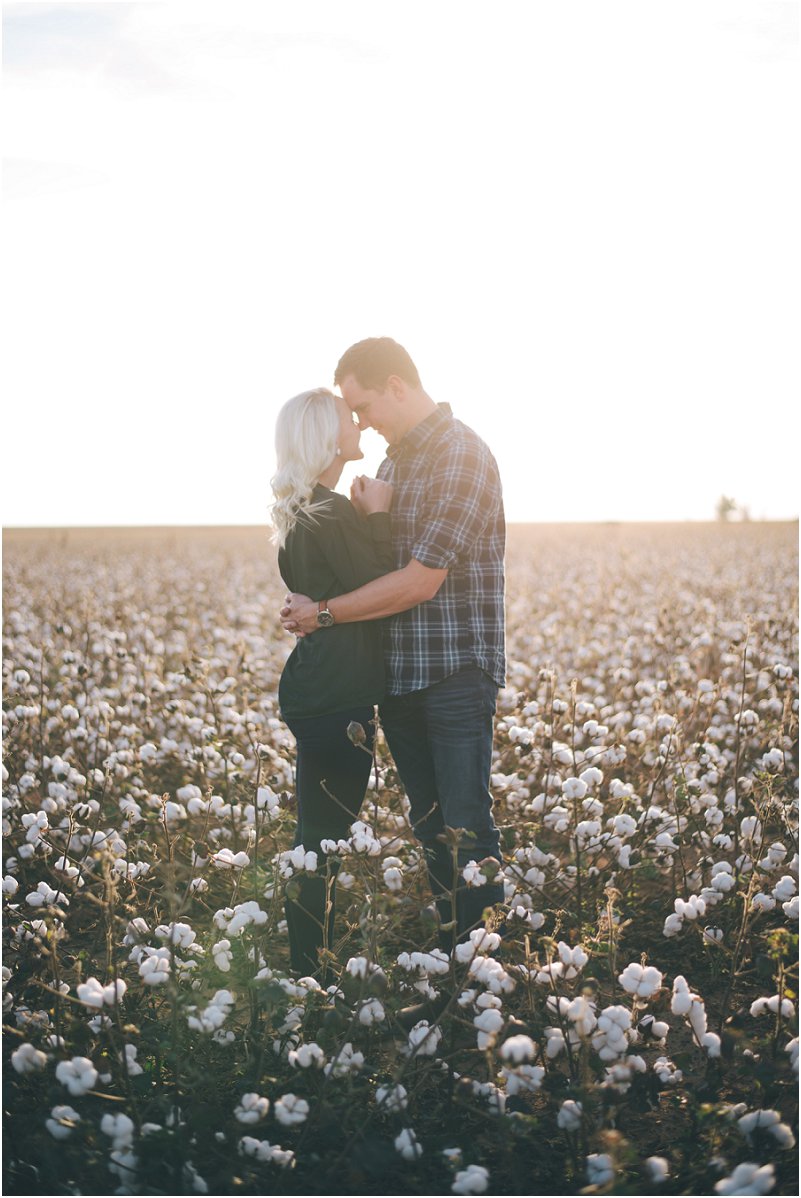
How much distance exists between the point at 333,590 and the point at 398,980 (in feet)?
4.96

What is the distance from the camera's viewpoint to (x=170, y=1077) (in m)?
3.34

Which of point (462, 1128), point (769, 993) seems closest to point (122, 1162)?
point (462, 1128)

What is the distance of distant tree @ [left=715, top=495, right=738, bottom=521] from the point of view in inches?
3418

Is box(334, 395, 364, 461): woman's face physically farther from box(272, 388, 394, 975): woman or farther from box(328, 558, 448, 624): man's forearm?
box(328, 558, 448, 624): man's forearm

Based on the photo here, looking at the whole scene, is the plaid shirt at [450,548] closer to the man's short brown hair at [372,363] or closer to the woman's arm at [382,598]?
the woman's arm at [382,598]

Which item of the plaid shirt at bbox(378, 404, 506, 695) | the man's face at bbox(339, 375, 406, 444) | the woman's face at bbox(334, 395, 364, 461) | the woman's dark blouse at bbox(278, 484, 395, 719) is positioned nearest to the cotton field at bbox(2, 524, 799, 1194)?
the woman's dark blouse at bbox(278, 484, 395, 719)

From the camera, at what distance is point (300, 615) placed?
143 inches

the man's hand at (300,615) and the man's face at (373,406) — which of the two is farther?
the man's face at (373,406)

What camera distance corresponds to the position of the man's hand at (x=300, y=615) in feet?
11.9

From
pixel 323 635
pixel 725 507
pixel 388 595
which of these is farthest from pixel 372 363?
pixel 725 507

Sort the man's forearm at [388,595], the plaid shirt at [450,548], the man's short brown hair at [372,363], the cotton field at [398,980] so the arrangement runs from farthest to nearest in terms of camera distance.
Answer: the man's short brown hair at [372,363]
the plaid shirt at [450,548]
the man's forearm at [388,595]
the cotton field at [398,980]

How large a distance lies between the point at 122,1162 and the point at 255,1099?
1.19 feet

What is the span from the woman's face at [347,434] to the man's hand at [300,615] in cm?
58

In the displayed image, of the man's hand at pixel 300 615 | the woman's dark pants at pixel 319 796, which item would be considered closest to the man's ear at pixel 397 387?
the man's hand at pixel 300 615
